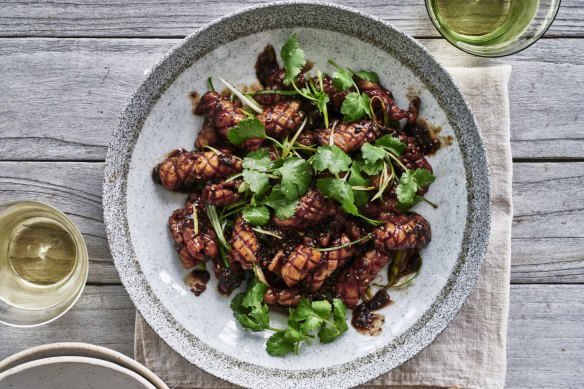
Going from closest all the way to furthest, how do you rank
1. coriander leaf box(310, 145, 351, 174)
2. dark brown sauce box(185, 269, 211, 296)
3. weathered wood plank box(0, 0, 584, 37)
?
coriander leaf box(310, 145, 351, 174)
dark brown sauce box(185, 269, 211, 296)
weathered wood plank box(0, 0, 584, 37)

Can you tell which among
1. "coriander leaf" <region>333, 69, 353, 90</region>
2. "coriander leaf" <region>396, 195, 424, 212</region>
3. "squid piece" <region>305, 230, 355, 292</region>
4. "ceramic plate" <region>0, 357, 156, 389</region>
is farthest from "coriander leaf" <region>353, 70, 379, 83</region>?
"ceramic plate" <region>0, 357, 156, 389</region>

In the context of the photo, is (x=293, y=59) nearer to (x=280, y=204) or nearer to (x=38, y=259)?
(x=280, y=204)

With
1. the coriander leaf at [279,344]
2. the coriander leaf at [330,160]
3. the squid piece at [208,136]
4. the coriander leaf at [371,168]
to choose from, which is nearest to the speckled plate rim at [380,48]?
the coriander leaf at [279,344]

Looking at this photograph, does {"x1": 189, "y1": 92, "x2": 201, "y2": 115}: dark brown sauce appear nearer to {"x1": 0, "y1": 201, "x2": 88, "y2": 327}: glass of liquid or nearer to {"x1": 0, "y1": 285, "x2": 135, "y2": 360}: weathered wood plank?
{"x1": 0, "y1": 201, "x2": 88, "y2": 327}: glass of liquid

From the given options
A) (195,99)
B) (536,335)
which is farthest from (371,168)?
(536,335)

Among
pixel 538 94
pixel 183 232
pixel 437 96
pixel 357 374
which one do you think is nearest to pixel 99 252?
pixel 183 232

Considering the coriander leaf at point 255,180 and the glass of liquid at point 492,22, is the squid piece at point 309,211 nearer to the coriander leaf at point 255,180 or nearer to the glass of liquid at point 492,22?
the coriander leaf at point 255,180

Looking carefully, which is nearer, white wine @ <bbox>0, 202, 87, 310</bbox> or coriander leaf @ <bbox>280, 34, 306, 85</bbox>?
coriander leaf @ <bbox>280, 34, 306, 85</bbox>
